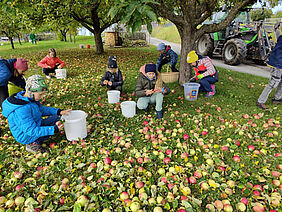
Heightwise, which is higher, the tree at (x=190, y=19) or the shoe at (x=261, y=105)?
the tree at (x=190, y=19)

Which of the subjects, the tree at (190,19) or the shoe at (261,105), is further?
the tree at (190,19)

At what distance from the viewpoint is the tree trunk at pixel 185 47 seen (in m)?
5.21

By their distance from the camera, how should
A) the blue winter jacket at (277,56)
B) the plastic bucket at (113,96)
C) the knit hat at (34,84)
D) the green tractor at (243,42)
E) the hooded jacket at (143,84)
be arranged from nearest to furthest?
Answer: the knit hat at (34,84) < the hooded jacket at (143,84) < the blue winter jacket at (277,56) < the plastic bucket at (113,96) < the green tractor at (243,42)

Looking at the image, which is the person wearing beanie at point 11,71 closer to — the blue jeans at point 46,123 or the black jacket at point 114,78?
the blue jeans at point 46,123

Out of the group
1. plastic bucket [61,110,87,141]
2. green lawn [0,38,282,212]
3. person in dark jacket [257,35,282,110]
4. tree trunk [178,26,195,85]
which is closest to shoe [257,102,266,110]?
person in dark jacket [257,35,282,110]

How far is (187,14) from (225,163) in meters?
4.03

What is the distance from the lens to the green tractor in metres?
7.91

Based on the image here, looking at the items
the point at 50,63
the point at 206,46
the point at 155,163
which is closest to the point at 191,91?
the point at 155,163

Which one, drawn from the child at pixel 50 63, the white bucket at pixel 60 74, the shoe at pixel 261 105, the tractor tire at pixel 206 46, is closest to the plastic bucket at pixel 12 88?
the white bucket at pixel 60 74

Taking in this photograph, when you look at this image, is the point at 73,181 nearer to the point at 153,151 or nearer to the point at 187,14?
the point at 153,151

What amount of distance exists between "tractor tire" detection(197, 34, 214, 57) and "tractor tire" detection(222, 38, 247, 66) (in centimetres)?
134

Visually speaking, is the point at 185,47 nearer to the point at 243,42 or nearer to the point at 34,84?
the point at 34,84

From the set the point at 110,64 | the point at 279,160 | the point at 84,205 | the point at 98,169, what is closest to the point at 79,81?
the point at 110,64

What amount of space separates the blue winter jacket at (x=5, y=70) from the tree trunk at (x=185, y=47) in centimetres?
428
